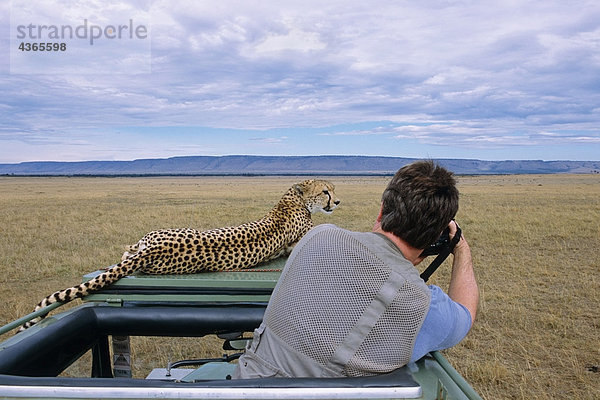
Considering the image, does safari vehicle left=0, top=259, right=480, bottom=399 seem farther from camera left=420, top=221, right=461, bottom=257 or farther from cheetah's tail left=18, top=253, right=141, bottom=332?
camera left=420, top=221, right=461, bottom=257

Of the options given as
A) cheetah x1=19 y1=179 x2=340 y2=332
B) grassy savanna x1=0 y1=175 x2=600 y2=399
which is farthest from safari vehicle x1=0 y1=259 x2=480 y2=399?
grassy savanna x1=0 y1=175 x2=600 y2=399

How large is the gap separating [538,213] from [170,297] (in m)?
16.9

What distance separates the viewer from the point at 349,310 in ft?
5.26

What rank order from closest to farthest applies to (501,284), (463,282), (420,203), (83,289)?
(420,203)
(463,282)
(83,289)
(501,284)

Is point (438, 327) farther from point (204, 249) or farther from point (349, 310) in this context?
point (204, 249)

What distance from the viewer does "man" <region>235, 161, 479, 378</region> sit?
→ 1.60 m

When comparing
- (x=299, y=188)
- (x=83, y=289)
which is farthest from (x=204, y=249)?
(x=299, y=188)

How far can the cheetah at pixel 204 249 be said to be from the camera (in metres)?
2.82

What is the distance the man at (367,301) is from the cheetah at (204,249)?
1336 millimetres

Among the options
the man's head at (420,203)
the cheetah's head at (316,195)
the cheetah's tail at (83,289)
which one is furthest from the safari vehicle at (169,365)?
the cheetah's head at (316,195)

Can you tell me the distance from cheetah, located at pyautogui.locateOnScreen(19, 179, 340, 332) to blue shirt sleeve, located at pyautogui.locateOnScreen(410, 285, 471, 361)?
1.69m

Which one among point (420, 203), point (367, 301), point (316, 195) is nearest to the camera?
point (367, 301)

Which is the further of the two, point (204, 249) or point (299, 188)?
point (299, 188)

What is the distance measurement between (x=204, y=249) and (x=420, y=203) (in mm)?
2115
